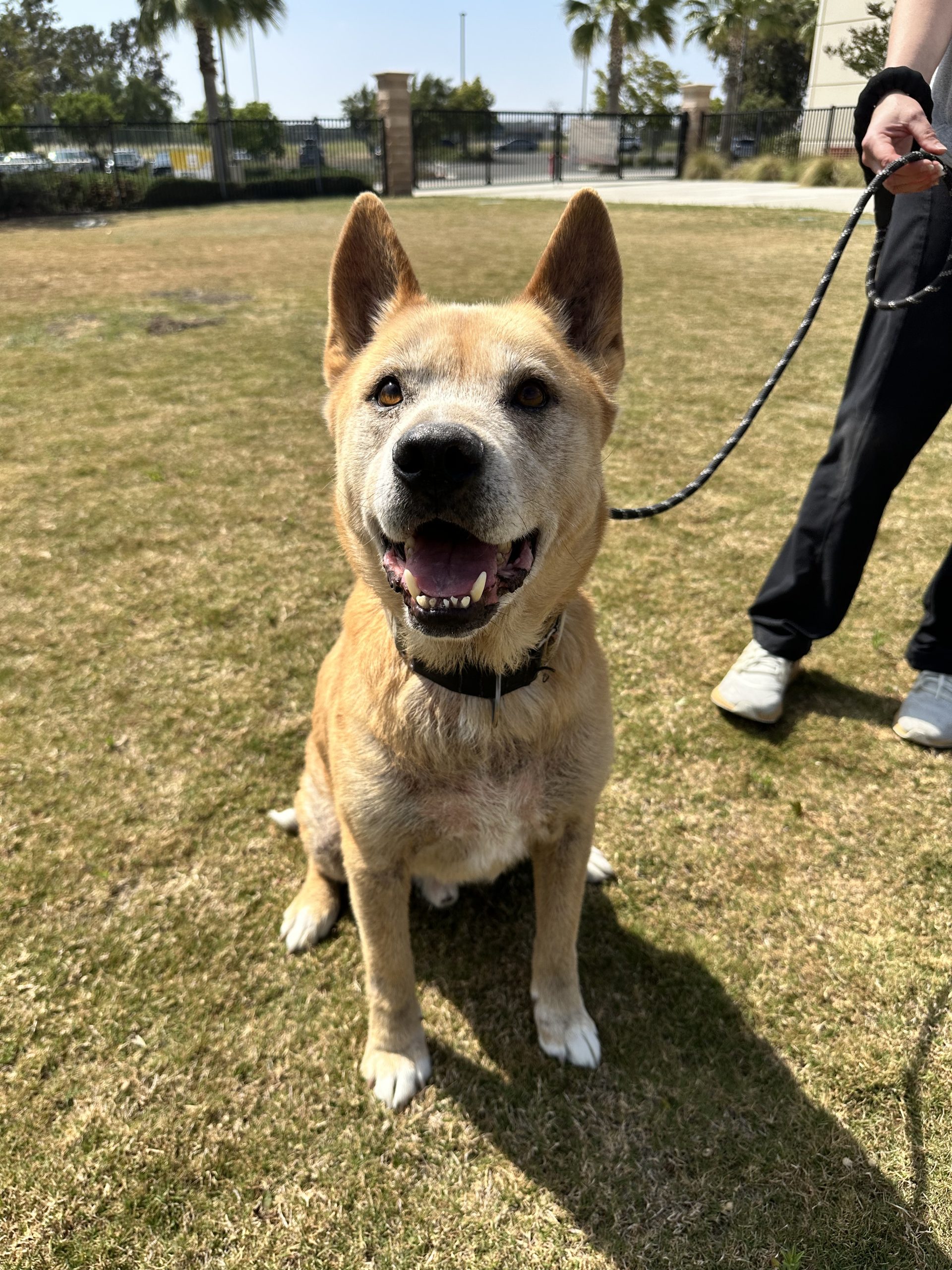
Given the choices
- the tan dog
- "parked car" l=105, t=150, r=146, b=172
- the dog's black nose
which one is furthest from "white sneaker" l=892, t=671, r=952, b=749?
"parked car" l=105, t=150, r=146, b=172

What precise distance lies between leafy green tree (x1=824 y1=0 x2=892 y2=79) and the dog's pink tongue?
37343mm

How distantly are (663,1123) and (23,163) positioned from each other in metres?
36.1

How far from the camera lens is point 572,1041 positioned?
2.30m

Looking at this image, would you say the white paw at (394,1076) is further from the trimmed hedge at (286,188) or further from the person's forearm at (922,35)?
the trimmed hedge at (286,188)

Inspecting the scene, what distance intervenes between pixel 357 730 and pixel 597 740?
684 millimetres

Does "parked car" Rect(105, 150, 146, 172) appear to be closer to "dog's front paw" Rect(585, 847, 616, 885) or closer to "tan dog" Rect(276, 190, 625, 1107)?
"tan dog" Rect(276, 190, 625, 1107)

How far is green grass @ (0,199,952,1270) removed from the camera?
1938 millimetres

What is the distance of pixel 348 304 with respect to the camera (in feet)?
7.74

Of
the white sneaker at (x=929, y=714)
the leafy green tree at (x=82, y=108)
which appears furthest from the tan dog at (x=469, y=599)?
the leafy green tree at (x=82, y=108)

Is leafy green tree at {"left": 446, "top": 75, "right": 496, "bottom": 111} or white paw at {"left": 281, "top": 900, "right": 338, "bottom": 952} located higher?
leafy green tree at {"left": 446, "top": 75, "right": 496, "bottom": 111}

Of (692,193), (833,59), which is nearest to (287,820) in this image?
(692,193)

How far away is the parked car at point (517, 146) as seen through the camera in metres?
36.6

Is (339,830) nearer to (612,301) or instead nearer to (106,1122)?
(106,1122)

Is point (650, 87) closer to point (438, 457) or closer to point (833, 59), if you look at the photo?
point (833, 59)
